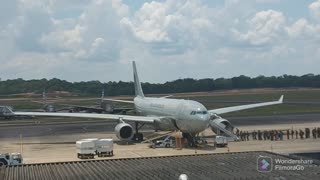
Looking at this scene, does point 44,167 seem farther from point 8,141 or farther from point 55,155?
point 8,141

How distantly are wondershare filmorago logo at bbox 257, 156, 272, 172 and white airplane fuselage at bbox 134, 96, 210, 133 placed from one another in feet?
75.1

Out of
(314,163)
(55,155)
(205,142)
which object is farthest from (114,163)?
(205,142)

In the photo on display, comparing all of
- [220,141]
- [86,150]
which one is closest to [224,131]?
[220,141]

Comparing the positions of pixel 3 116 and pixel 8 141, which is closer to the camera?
pixel 8 141

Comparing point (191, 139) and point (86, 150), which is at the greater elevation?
point (86, 150)

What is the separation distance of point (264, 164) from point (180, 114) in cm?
2761

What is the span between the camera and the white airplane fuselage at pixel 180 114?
49.3 meters

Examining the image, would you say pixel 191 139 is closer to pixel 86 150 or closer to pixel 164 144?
pixel 164 144

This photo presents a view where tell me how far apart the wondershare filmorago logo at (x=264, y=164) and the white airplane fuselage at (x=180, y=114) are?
2290cm

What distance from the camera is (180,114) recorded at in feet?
171

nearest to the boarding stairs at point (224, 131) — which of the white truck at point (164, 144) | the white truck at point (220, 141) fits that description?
the white truck at point (220, 141)

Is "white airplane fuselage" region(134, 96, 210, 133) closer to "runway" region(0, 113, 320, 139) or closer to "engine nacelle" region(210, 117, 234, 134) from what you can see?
"engine nacelle" region(210, 117, 234, 134)

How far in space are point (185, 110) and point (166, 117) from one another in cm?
526

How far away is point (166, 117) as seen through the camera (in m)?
55.9
